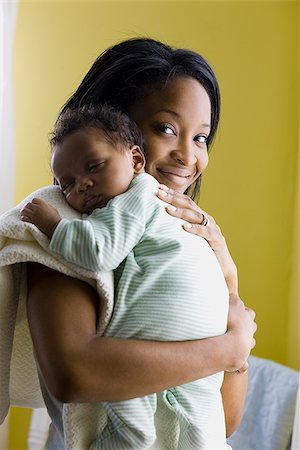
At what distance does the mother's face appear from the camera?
1285 mm

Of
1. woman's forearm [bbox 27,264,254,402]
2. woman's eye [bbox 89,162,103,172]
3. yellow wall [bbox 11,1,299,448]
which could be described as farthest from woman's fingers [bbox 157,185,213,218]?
yellow wall [bbox 11,1,299,448]

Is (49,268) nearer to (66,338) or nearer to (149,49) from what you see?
(66,338)

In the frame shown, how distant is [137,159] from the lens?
1.18m

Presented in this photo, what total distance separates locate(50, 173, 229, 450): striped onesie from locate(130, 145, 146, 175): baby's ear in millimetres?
57

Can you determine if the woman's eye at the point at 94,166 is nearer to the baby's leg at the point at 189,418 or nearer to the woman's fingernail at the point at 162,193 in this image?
the woman's fingernail at the point at 162,193

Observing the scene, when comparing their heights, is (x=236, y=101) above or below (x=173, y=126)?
below

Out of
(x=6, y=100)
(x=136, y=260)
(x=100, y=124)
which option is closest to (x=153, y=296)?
(x=136, y=260)

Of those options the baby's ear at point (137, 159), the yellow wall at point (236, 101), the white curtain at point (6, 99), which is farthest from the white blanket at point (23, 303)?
the yellow wall at point (236, 101)

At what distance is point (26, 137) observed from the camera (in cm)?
345

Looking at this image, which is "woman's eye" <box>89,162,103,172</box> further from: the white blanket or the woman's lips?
the woman's lips

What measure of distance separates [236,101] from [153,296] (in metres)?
2.61

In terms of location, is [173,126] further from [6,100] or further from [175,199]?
[6,100]

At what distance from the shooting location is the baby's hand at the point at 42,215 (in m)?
1.02

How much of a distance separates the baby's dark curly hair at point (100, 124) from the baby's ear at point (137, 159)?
1 cm
